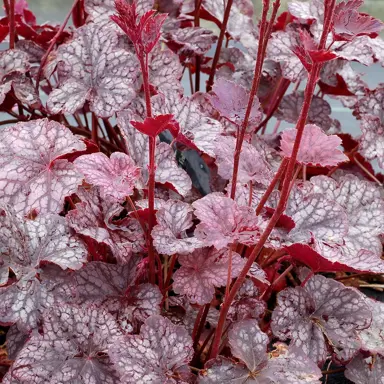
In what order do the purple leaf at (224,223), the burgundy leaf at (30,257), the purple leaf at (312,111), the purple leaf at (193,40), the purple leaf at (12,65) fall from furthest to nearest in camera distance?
1. the purple leaf at (312,111)
2. the purple leaf at (193,40)
3. the purple leaf at (12,65)
4. the burgundy leaf at (30,257)
5. the purple leaf at (224,223)

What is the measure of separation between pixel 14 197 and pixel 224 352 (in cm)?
41

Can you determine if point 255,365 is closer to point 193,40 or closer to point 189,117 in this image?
point 189,117

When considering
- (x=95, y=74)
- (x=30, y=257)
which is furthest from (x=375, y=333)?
(x=95, y=74)

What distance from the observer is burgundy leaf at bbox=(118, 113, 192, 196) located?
0.87 meters

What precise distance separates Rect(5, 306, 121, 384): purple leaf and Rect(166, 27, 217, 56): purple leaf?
2.13ft

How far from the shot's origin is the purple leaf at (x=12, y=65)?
41.0 inches

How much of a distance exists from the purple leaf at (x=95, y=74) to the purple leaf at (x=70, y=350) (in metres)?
0.38

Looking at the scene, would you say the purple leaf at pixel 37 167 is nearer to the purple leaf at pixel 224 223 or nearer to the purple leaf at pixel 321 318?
the purple leaf at pixel 224 223

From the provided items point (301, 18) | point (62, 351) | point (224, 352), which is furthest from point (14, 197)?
point (301, 18)

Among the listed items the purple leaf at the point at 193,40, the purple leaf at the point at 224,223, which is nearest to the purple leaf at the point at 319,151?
the purple leaf at the point at 224,223

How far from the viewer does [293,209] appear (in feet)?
2.81

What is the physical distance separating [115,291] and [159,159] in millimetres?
228

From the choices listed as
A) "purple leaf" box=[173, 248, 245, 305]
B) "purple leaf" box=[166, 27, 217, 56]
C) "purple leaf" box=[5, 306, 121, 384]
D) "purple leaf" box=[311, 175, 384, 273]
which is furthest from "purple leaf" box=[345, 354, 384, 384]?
"purple leaf" box=[166, 27, 217, 56]

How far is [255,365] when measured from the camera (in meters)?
0.70
